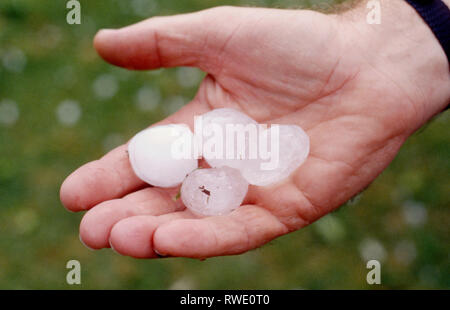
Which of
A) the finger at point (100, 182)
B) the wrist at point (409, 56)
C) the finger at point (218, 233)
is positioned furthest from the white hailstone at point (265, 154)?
the wrist at point (409, 56)

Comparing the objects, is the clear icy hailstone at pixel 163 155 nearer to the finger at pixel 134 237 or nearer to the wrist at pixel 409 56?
the finger at pixel 134 237

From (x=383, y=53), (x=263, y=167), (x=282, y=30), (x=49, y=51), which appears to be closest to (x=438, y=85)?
(x=383, y=53)

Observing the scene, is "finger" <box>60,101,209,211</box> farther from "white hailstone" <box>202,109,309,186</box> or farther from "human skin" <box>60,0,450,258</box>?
"white hailstone" <box>202,109,309,186</box>

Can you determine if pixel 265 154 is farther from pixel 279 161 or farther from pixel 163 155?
pixel 163 155

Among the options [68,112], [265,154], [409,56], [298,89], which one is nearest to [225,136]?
[265,154]
